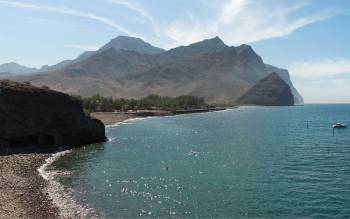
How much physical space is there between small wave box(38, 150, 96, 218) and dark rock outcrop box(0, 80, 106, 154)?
1950cm

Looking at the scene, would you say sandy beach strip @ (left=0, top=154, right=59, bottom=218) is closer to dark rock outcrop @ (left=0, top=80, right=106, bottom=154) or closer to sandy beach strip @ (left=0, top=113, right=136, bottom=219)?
sandy beach strip @ (left=0, top=113, right=136, bottom=219)

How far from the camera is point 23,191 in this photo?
49.9 meters

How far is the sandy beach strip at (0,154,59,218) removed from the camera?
137ft

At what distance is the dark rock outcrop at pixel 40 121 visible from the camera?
8144cm

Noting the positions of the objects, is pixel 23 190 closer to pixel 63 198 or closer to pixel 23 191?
pixel 23 191

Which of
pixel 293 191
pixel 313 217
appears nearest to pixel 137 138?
pixel 293 191

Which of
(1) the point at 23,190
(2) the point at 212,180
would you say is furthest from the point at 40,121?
(2) the point at 212,180

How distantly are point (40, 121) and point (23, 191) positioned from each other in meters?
40.0

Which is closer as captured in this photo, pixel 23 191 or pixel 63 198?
pixel 63 198

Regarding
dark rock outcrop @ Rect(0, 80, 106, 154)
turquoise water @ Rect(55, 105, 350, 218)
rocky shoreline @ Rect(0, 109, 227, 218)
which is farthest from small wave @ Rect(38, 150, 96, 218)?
dark rock outcrop @ Rect(0, 80, 106, 154)

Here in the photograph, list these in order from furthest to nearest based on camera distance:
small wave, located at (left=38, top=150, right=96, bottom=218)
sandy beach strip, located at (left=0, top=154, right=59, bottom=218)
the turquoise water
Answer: the turquoise water → small wave, located at (left=38, top=150, right=96, bottom=218) → sandy beach strip, located at (left=0, top=154, right=59, bottom=218)

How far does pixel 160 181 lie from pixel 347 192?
24.1 m

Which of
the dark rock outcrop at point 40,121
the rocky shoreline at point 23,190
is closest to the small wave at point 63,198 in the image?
the rocky shoreline at point 23,190

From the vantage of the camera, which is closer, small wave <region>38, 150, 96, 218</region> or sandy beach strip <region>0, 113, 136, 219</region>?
sandy beach strip <region>0, 113, 136, 219</region>
